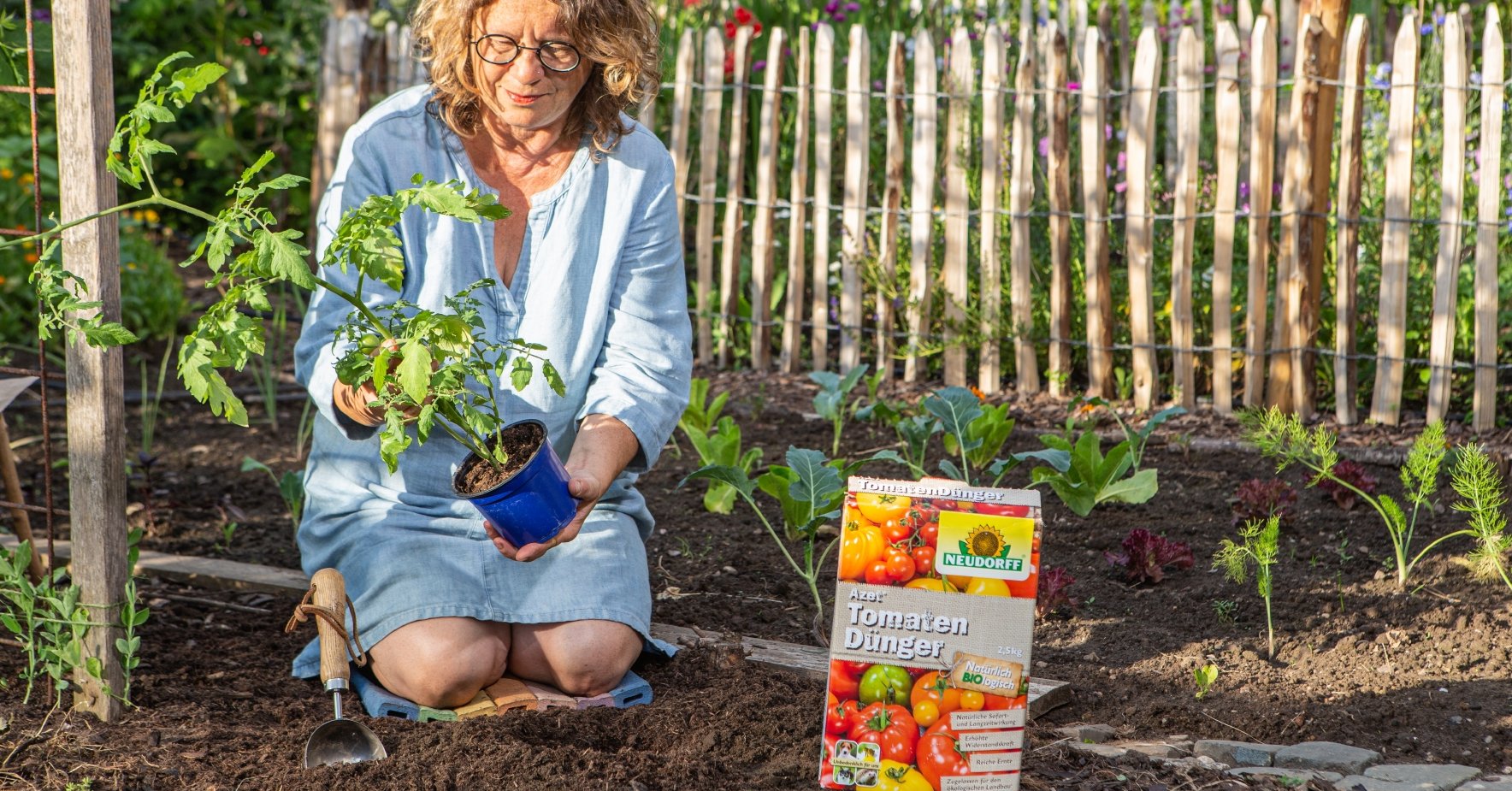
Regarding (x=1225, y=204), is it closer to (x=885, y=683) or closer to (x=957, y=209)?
(x=957, y=209)

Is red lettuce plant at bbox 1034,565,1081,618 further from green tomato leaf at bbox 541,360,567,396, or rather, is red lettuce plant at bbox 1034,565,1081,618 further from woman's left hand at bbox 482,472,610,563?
green tomato leaf at bbox 541,360,567,396

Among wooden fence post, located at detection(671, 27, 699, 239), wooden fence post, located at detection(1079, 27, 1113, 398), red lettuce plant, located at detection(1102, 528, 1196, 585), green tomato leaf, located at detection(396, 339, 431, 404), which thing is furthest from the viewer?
wooden fence post, located at detection(671, 27, 699, 239)

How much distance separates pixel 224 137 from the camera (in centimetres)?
682

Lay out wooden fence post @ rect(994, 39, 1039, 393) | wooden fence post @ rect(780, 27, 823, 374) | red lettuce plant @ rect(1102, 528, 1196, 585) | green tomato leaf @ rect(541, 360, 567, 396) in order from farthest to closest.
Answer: wooden fence post @ rect(780, 27, 823, 374) < wooden fence post @ rect(994, 39, 1039, 393) < red lettuce plant @ rect(1102, 528, 1196, 585) < green tomato leaf @ rect(541, 360, 567, 396)

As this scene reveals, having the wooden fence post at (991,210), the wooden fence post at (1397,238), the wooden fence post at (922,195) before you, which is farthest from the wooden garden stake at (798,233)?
the wooden fence post at (1397,238)

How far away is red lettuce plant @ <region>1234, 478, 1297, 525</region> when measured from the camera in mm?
3090

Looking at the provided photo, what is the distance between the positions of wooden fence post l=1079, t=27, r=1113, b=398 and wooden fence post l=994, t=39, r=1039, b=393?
7.0 inches

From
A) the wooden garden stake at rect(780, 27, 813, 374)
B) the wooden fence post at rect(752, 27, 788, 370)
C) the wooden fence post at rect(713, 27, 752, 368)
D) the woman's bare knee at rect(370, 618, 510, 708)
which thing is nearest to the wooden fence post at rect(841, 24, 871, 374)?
the wooden garden stake at rect(780, 27, 813, 374)

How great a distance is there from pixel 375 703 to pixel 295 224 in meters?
5.08

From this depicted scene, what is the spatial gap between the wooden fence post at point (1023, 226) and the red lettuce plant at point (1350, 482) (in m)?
1.40

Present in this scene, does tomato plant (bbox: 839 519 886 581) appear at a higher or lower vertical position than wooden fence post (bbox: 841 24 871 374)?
lower

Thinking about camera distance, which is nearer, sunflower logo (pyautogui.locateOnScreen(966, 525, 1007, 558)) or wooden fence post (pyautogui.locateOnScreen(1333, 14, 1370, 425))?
sunflower logo (pyautogui.locateOnScreen(966, 525, 1007, 558))

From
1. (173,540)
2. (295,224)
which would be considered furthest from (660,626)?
(295,224)

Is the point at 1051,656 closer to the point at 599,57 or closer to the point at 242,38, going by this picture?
the point at 599,57
